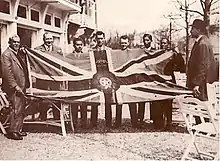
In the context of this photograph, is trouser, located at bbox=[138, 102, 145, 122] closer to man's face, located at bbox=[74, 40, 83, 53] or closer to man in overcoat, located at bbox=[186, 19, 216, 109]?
man in overcoat, located at bbox=[186, 19, 216, 109]

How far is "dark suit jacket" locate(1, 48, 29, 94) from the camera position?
2309mm

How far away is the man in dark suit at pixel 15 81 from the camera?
2305 millimetres

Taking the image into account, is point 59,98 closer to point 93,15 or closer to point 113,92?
point 113,92

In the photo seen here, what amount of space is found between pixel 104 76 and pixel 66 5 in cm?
42

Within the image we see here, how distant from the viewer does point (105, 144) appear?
2.19 meters

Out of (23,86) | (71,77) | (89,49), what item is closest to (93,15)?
(89,49)

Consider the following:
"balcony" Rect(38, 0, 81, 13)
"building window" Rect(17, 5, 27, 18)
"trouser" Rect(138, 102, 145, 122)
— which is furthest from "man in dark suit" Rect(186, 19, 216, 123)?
"building window" Rect(17, 5, 27, 18)

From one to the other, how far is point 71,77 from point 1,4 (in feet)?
1.71

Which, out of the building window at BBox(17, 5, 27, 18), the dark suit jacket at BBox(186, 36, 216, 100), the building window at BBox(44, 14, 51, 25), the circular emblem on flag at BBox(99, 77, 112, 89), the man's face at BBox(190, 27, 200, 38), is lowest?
the circular emblem on flag at BBox(99, 77, 112, 89)

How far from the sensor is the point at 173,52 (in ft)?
7.11

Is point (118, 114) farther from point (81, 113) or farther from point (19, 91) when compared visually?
point (19, 91)

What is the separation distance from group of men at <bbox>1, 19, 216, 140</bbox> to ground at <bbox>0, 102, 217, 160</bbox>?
0.04m

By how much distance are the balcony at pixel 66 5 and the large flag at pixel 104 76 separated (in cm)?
24

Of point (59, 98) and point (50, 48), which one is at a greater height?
point (50, 48)
